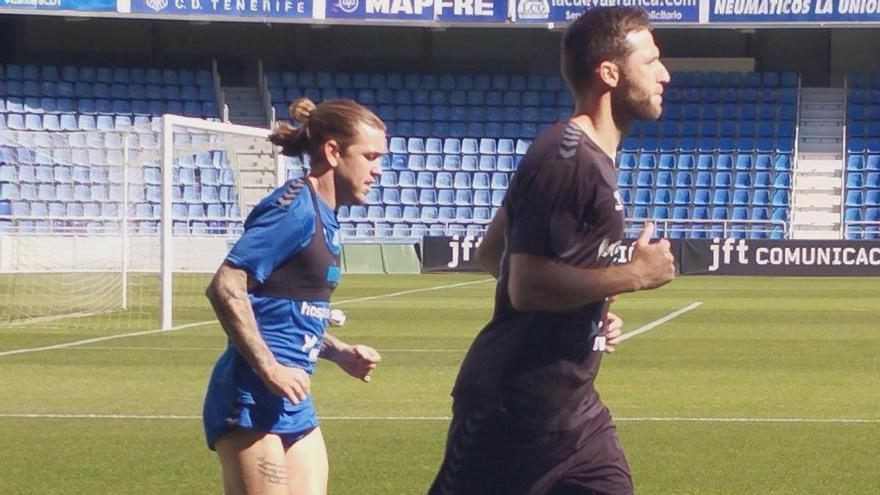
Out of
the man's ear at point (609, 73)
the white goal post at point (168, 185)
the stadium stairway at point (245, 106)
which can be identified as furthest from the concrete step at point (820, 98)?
the man's ear at point (609, 73)

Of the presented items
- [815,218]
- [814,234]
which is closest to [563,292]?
[814,234]

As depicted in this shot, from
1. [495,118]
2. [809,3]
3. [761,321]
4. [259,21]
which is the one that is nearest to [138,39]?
[259,21]

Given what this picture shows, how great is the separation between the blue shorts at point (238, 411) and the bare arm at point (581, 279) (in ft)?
4.16

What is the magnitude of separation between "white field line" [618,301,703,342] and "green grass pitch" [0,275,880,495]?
19 centimetres

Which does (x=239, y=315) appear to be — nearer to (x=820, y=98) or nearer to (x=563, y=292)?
(x=563, y=292)

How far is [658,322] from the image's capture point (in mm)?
20453

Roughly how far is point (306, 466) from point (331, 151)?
1034mm

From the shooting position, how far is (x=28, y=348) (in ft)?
53.9

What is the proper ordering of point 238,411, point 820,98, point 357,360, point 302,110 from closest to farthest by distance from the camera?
point 238,411, point 302,110, point 357,360, point 820,98

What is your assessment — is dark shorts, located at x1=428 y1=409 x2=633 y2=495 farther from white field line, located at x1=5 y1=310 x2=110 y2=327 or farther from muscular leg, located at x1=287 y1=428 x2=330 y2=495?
white field line, located at x1=5 y1=310 x2=110 y2=327

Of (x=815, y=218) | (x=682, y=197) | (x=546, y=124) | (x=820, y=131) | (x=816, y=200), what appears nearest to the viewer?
(x=815, y=218)

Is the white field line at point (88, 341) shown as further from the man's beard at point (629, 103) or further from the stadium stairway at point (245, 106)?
the stadium stairway at point (245, 106)

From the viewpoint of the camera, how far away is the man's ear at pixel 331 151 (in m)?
5.26

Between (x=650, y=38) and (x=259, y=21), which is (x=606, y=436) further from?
(x=259, y=21)
